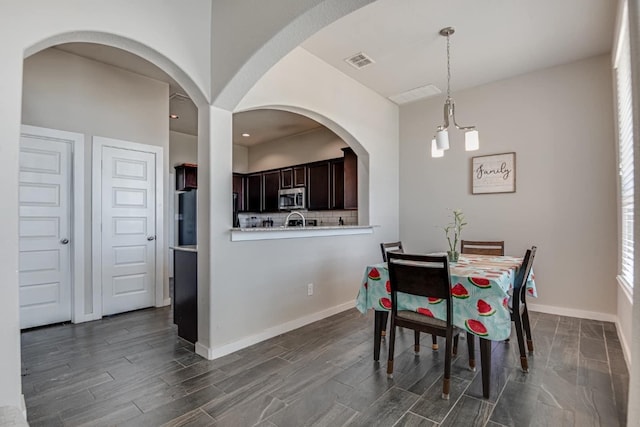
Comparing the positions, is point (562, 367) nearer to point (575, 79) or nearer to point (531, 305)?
point (531, 305)

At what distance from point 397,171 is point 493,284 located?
3.25 meters

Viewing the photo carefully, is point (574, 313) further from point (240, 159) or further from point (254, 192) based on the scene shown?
point (240, 159)

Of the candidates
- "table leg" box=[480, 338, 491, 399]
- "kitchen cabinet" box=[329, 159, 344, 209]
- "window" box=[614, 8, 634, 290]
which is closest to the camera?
"table leg" box=[480, 338, 491, 399]

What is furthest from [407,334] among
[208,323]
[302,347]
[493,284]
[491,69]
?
[491,69]

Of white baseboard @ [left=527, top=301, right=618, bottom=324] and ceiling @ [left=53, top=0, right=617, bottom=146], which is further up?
ceiling @ [left=53, top=0, right=617, bottom=146]

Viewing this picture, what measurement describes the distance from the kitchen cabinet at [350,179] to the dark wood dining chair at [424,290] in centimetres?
296

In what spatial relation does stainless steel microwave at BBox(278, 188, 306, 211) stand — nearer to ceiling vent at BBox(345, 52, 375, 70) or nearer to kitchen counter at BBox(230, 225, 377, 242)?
kitchen counter at BBox(230, 225, 377, 242)

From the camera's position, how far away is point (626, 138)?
8.98 ft

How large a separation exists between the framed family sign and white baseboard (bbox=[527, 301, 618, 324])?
145 cm

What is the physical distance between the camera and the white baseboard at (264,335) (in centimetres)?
275

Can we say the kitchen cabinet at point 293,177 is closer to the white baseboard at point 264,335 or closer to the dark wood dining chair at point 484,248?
the white baseboard at point 264,335

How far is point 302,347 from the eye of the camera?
2.95 m

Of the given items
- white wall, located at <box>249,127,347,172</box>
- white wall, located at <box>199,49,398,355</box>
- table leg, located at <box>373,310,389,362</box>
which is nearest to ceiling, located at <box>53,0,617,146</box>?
white wall, located at <box>199,49,398,355</box>

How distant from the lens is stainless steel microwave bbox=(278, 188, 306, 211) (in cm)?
629
